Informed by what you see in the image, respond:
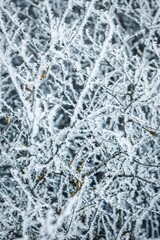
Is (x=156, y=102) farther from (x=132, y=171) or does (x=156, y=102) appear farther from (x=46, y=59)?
(x=46, y=59)

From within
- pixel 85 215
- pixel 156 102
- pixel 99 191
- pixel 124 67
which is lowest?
pixel 85 215

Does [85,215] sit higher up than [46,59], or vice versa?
[46,59]

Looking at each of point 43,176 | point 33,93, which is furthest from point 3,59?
point 43,176

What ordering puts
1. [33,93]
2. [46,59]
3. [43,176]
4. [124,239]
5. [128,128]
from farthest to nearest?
1. [124,239]
2. [128,128]
3. [43,176]
4. [46,59]
5. [33,93]

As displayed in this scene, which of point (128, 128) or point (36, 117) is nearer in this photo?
point (36, 117)

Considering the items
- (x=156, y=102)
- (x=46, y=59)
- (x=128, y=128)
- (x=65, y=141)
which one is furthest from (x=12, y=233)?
(x=156, y=102)

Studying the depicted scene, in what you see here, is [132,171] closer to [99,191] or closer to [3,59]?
[99,191]

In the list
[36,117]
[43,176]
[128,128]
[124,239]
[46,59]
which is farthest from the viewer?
[124,239]

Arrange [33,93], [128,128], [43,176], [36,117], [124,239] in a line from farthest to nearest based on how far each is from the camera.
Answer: [124,239] → [128,128] → [43,176] → [33,93] → [36,117]

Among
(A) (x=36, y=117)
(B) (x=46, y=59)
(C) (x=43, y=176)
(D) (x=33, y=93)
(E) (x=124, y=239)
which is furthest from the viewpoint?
(E) (x=124, y=239)

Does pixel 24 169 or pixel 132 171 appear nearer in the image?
pixel 24 169
